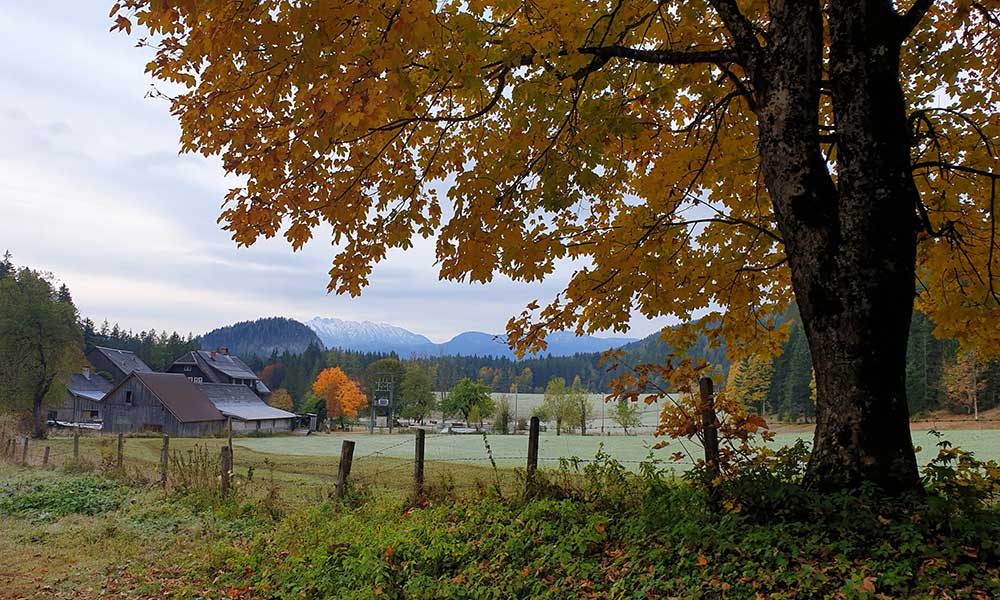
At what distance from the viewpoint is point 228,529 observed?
946 cm

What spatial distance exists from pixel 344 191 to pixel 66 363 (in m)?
42.5

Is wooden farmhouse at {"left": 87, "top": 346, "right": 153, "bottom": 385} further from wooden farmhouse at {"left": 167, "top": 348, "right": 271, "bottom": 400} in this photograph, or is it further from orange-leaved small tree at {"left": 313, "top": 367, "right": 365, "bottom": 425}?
orange-leaved small tree at {"left": 313, "top": 367, "right": 365, "bottom": 425}

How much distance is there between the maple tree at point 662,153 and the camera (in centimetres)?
452

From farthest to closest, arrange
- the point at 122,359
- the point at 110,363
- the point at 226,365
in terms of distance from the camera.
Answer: the point at 226,365 → the point at 122,359 → the point at 110,363

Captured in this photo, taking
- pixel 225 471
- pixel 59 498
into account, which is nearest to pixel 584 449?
pixel 225 471

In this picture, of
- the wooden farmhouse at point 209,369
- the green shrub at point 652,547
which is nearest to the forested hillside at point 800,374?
the green shrub at point 652,547

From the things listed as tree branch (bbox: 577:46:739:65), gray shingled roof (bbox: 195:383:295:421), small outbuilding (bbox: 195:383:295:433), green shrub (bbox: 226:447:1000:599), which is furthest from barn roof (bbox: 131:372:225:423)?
tree branch (bbox: 577:46:739:65)

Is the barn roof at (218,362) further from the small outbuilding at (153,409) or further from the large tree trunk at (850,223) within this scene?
the large tree trunk at (850,223)

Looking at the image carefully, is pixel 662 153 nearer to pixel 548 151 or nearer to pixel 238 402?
pixel 548 151

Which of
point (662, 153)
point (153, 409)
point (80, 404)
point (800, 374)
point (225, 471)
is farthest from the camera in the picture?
point (800, 374)

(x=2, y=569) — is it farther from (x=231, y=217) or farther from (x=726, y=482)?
(x=726, y=482)

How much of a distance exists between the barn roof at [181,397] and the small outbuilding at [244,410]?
7.31ft

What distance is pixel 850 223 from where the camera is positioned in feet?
15.5

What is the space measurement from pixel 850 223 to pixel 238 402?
216ft
